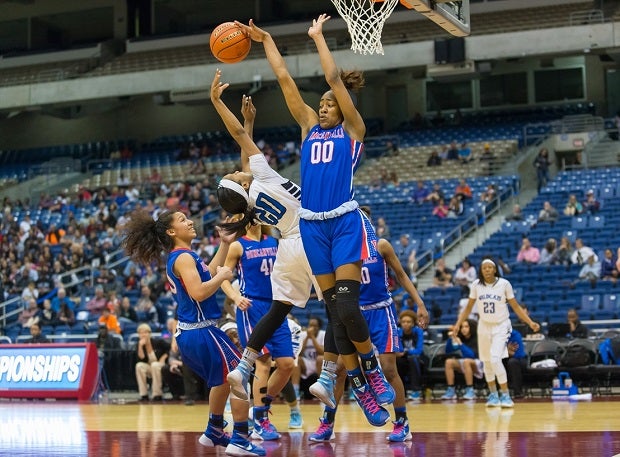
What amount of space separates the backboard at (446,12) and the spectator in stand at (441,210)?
12.7 meters

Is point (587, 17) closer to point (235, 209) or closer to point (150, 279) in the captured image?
point (150, 279)

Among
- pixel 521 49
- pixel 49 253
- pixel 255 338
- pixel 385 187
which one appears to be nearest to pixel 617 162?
pixel 521 49

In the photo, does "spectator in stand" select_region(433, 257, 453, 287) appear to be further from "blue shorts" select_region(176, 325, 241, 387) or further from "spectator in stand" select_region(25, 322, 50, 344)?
"blue shorts" select_region(176, 325, 241, 387)

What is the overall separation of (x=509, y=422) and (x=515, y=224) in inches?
515

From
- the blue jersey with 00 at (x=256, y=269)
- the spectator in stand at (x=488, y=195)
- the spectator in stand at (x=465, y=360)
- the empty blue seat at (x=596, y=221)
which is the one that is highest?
the spectator in stand at (x=488, y=195)

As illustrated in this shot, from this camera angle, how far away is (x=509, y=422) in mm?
9594

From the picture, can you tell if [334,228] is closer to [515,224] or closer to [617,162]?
[515,224]

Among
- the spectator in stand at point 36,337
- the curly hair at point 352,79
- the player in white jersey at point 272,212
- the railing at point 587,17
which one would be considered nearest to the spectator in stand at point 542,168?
the railing at point 587,17

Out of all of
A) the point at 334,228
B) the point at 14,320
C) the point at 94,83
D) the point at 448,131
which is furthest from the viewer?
the point at 94,83

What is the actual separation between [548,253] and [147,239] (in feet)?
44.0

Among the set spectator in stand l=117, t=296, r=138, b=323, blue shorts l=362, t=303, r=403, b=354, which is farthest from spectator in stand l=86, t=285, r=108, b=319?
blue shorts l=362, t=303, r=403, b=354

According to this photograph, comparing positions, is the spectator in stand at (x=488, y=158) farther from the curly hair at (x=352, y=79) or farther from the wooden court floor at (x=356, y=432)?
the curly hair at (x=352, y=79)

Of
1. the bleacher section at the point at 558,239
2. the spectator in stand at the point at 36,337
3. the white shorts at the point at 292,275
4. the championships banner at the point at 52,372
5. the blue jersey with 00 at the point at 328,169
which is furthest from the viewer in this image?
the spectator in stand at the point at 36,337

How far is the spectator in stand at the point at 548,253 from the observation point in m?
19.4
